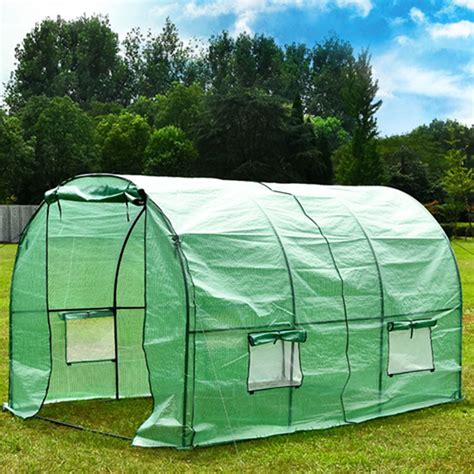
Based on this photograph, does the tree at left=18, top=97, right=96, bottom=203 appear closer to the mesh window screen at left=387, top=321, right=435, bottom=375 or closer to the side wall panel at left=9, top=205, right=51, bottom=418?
the side wall panel at left=9, top=205, right=51, bottom=418

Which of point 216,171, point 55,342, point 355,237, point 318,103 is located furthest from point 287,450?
point 318,103

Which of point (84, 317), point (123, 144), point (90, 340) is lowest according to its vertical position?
point (90, 340)

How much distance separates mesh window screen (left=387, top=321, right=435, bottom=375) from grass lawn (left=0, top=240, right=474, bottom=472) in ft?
1.74

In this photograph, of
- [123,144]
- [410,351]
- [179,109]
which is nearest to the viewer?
[410,351]

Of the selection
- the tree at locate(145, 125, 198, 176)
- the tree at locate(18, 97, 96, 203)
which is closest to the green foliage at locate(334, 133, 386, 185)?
the tree at locate(145, 125, 198, 176)

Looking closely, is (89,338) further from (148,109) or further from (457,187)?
(148,109)

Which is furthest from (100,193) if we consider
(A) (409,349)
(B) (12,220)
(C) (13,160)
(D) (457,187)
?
(D) (457,187)

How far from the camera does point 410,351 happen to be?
1007 cm

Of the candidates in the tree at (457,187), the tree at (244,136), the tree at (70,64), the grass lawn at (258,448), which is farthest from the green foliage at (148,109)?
the grass lawn at (258,448)

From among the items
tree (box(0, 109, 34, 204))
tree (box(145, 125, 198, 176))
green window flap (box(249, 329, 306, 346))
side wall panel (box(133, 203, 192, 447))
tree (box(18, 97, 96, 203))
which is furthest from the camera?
tree (box(145, 125, 198, 176))

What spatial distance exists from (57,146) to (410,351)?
55331 mm

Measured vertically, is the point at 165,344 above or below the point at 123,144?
below

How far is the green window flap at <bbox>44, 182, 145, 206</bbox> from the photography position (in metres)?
8.72

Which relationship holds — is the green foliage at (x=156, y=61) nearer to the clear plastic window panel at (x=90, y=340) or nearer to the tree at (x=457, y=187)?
the tree at (x=457, y=187)
